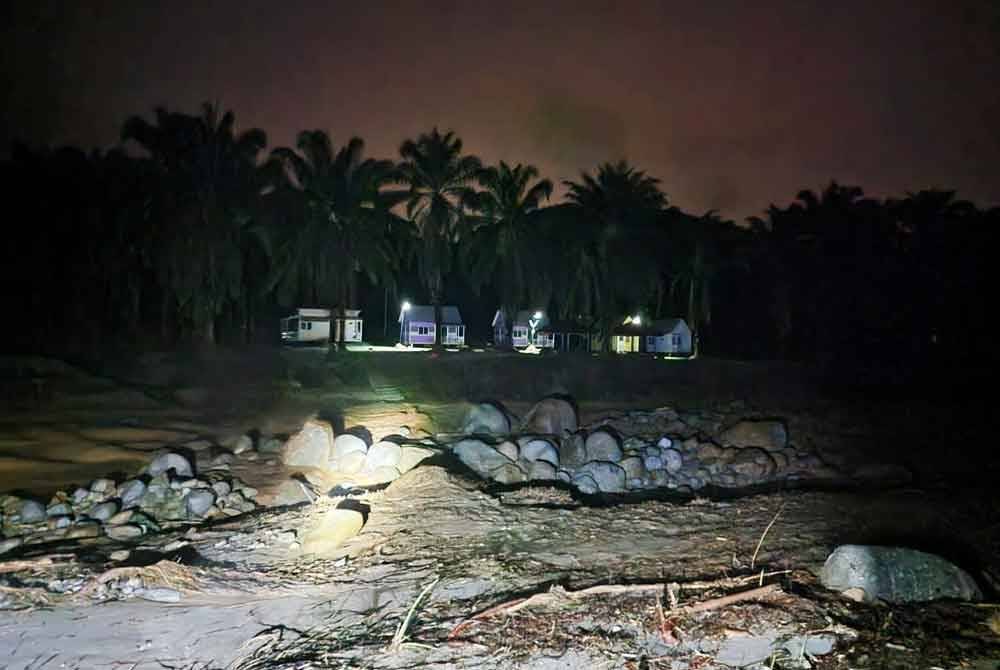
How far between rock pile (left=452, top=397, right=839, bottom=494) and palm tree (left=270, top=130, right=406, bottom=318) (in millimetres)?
21385

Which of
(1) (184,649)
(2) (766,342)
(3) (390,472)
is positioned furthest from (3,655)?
(2) (766,342)

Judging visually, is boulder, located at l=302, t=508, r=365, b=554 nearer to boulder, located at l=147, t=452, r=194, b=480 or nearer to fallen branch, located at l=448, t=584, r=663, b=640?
fallen branch, located at l=448, t=584, r=663, b=640

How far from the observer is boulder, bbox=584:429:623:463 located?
15758mm

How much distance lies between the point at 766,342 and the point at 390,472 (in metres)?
45.1

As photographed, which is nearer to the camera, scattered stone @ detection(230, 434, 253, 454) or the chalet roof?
scattered stone @ detection(230, 434, 253, 454)

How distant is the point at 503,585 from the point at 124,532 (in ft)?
20.3

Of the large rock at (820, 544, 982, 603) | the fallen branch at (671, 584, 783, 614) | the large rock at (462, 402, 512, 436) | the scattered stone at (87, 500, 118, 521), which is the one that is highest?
the large rock at (462, 402, 512, 436)

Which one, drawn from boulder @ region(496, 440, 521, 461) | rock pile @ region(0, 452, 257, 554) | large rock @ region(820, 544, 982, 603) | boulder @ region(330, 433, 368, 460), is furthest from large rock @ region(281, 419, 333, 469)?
large rock @ region(820, 544, 982, 603)

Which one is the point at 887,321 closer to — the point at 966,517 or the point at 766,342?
the point at 766,342

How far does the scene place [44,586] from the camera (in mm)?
7797

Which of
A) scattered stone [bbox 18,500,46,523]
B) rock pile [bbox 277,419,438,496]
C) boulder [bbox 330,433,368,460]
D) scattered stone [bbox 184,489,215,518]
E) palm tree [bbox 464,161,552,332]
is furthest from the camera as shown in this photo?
palm tree [bbox 464,161,552,332]

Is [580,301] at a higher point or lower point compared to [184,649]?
higher

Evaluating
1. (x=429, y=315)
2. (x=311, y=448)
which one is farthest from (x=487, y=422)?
(x=429, y=315)

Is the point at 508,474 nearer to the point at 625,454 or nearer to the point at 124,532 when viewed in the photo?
the point at 625,454
